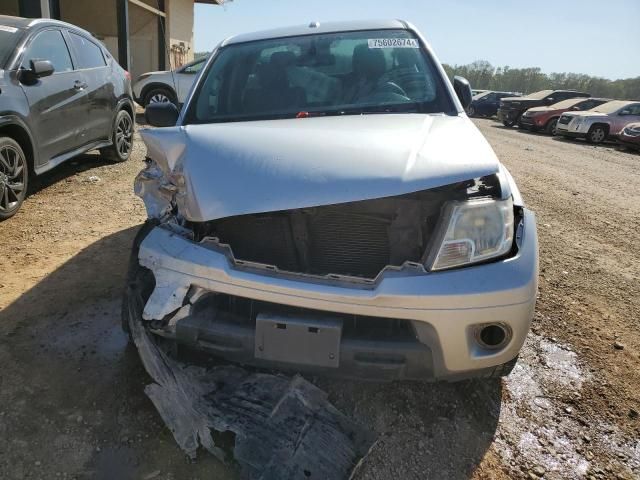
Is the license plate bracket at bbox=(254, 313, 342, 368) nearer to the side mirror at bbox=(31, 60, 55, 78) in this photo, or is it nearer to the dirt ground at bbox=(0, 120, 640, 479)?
the dirt ground at bbox=(0, 120, 640, 479)

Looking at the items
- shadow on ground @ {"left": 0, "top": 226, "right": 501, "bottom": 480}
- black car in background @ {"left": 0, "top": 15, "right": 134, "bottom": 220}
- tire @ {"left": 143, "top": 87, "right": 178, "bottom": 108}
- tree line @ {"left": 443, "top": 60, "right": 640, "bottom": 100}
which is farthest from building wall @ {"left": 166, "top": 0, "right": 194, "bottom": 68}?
tree line @ {"left": 443, "top": 60, "right": 640, "bottom": 100}

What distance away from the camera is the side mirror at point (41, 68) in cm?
431

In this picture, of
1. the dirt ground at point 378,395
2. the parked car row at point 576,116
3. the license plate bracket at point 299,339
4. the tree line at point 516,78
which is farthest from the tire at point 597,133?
the tree line at point 516,78

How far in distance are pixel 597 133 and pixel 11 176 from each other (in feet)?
53.2

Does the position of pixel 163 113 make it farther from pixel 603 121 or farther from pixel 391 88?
pixel 603 121

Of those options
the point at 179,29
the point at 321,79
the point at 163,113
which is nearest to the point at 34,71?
the point at 163,113

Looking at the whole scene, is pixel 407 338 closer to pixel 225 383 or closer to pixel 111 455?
pixel 225 383

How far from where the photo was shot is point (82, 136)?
17.7 ft

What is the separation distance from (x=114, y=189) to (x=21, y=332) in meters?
3.10

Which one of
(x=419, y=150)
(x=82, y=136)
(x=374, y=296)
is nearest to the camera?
(x=374, y=296)

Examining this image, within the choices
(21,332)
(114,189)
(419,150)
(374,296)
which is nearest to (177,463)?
(374,296)

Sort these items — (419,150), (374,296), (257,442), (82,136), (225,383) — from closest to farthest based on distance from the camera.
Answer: (374,296) → (257,442) → (419,150) → (225,383) → (82,136)

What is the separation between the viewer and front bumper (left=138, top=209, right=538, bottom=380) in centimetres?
178

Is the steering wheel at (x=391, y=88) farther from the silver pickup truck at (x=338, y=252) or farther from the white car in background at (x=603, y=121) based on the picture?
the white car in background at (x=603, y=121)
